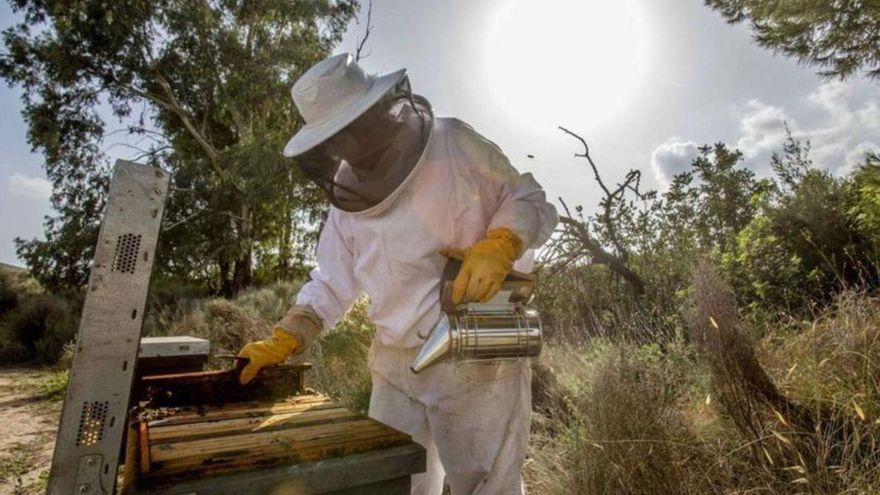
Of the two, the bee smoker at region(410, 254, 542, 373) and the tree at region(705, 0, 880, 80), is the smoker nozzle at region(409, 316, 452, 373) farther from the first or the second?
the tree at region(705, 0, 880, 80)

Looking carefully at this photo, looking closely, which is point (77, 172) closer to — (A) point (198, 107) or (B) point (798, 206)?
(A) point (198, 107)

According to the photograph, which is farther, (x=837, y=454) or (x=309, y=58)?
(x=309, y=58)

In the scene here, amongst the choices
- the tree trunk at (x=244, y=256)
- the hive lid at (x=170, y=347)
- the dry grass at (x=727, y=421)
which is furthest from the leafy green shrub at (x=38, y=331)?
the dry grass at (x=727, y=421)

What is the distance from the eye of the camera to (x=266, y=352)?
2133 millimetres

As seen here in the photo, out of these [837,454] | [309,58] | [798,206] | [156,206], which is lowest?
[837,454]

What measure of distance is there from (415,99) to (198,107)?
18773 mm

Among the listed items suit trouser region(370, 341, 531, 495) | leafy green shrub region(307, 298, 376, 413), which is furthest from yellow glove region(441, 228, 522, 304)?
leafy green shrub region(307, 298, 376, 413)

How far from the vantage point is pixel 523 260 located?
7.84 ft

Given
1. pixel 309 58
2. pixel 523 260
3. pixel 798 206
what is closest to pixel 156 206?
pixel 523 260

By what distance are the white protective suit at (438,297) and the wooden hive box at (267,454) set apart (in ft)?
1.68

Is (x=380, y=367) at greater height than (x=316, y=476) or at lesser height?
greater

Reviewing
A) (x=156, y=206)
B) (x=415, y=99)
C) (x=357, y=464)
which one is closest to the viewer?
(x=156, y=206)

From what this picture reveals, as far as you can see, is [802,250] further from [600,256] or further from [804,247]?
[600,256]

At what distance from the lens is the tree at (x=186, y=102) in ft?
53.2
